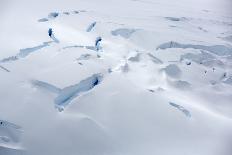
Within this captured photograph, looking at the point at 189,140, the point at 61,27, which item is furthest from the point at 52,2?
the point at 189,140

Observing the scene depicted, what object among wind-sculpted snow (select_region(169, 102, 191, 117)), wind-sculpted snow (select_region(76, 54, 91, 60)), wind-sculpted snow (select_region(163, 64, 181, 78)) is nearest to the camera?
wind-sculpted snow (select_region(169, 102, 191, 117))

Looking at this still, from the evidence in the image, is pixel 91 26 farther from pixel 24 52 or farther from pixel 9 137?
pixel 9 137

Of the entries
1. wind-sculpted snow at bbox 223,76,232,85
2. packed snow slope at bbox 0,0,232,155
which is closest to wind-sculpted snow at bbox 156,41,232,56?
packed snow slope at bbox 0,0,232,155

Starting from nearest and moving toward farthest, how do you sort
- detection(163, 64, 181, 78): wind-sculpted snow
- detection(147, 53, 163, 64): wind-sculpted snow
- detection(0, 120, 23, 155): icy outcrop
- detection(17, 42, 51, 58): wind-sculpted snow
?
detection(0, 120, 23, 155): icy outcrop, detection(17, 42, 51, 58): wind-sculpted snow, detection(163, 64, 181, 78): wind-sculpted snow, detection(147, 53, 163, 64): wind-sculpted snow

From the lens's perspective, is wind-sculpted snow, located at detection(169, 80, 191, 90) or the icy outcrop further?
wind-sculpted snow, located at detection(169, 80, 191, 90)

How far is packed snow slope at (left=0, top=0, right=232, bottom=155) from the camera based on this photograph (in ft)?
9.39

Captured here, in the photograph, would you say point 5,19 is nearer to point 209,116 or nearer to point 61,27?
point 61,27

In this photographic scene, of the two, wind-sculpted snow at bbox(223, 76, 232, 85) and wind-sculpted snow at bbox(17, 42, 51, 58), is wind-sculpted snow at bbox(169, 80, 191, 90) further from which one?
wind-sculpted snow at bbox(17, 42, 51, 58)

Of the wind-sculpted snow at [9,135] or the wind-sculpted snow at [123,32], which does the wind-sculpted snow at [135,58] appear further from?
the wind-sculpted snow at [9,135]

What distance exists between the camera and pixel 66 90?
10.4 feet

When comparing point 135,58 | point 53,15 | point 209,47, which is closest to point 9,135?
point 135,58

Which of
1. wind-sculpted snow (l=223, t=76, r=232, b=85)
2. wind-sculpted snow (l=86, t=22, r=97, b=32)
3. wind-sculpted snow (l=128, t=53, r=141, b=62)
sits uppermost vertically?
wind-sculpted snow (l=86, t=22, r=97, b=32)

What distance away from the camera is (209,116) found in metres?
3.32

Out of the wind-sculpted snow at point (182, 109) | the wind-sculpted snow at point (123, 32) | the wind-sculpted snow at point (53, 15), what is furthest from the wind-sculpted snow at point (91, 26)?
the wind-sculpted snow at point (182, 109)
